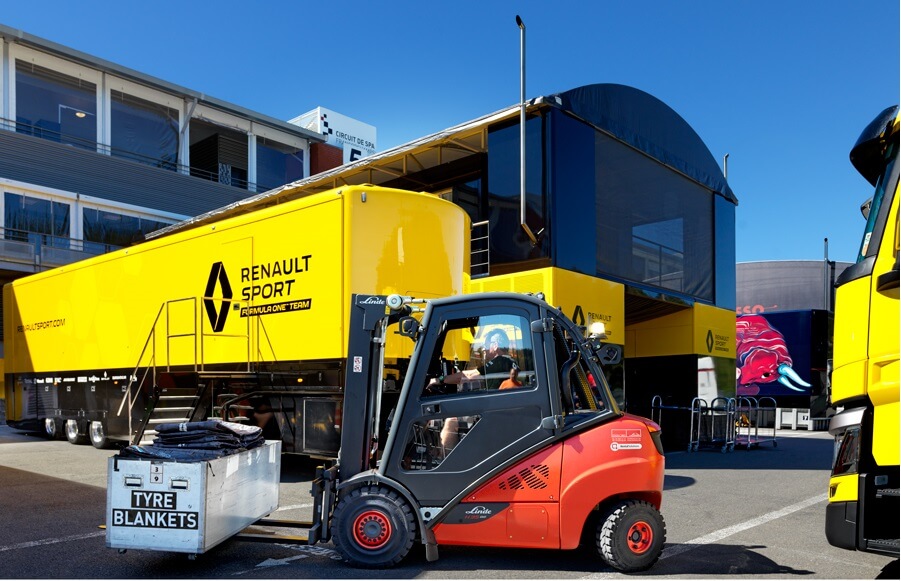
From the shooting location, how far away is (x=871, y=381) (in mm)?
4168

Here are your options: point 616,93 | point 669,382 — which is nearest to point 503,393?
point 616,93

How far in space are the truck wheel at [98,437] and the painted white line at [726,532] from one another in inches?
476

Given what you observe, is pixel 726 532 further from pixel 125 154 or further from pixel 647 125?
pixel 125 154

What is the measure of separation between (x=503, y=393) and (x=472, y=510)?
0.89m

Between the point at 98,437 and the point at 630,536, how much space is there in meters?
12.7

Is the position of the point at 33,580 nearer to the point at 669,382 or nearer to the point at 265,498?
the point at 265,498

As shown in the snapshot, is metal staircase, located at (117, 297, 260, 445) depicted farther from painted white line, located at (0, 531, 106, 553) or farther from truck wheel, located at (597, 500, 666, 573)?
truck wheel, located at (597, 500, 666, 573)

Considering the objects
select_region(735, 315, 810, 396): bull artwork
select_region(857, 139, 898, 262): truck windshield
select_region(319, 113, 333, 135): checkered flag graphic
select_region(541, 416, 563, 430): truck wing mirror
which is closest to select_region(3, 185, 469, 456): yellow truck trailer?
select_region(541, 416, 563, 430): truck wing mirror

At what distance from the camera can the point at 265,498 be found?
6312mm

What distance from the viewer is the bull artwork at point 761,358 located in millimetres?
22281

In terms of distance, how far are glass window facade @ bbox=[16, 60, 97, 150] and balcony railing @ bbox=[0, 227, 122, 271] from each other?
4674 millimetres

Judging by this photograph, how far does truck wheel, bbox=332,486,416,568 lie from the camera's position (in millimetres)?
5305

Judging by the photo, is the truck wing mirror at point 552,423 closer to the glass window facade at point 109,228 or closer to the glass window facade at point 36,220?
the glass window facade at point 36,220

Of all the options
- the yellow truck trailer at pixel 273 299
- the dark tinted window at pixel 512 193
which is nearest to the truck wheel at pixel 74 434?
the yellow truck trailer at pixel 273 299
